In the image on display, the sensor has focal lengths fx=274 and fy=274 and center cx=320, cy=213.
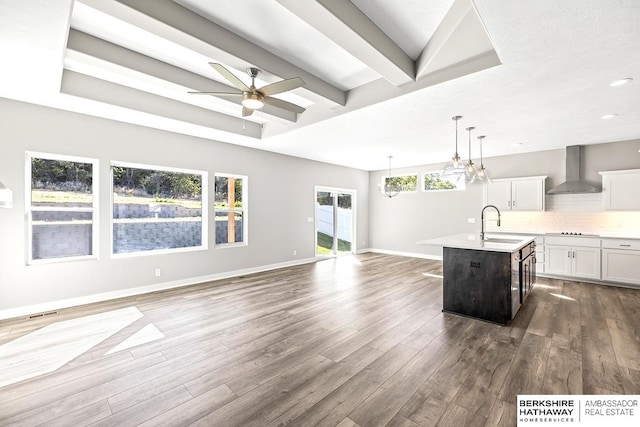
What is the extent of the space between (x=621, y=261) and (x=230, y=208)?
24.6ft

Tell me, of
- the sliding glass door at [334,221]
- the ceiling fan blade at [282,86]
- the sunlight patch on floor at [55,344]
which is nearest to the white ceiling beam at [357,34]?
the ceiling fan blade at [282,86]

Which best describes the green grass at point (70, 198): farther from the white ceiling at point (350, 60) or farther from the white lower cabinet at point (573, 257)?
the white lower cabinet at point (573, 257)

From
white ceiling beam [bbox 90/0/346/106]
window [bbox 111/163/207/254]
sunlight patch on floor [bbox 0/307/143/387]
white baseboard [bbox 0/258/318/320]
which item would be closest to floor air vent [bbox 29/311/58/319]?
white baseboard [bbox 0/258/318/320]

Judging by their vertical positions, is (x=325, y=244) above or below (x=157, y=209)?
Answer: below

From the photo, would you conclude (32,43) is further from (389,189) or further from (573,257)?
(573,257)

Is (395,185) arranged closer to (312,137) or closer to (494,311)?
(312,137)

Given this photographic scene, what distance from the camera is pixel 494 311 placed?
11.1 ft

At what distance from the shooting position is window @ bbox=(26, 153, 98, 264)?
3887 millimetres

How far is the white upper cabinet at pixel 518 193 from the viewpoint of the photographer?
5957 mm

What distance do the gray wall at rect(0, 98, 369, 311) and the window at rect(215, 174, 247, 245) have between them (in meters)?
0.15

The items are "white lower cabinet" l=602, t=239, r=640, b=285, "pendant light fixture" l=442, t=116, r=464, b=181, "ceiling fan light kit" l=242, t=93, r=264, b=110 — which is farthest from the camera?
"white lower cabinet" l=602, t=239, r=640, b=285

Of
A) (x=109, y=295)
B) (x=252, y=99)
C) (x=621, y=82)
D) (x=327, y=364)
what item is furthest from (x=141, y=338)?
(x=621, y=82)

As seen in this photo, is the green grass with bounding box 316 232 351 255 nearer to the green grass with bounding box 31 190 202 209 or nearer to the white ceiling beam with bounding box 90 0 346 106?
the green grass with bounding box 31 190 202 209

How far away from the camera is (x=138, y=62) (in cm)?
314
